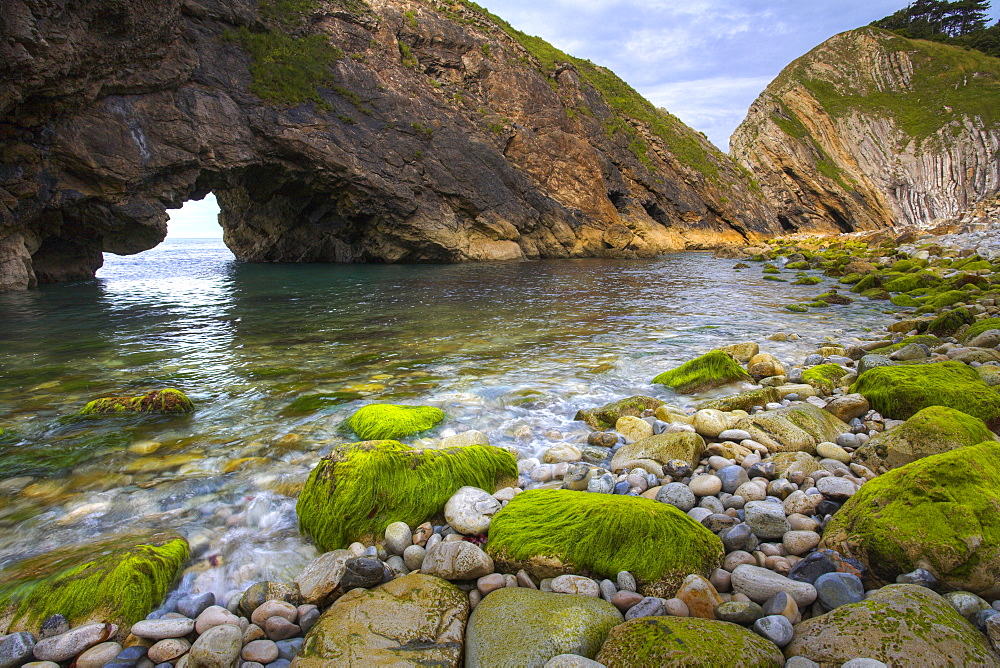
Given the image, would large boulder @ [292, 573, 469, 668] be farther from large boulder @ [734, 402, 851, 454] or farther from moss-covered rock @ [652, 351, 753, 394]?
moss-covered rock @ [652, 351, 753, 394]

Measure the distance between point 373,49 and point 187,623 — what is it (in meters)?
40.7

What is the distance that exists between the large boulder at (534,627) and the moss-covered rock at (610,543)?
0.34 metres

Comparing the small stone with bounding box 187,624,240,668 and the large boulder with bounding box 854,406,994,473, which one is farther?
the large boulder with bounding box 854,406,994,473

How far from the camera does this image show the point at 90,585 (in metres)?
2.72

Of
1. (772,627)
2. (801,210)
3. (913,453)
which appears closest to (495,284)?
(913,453)

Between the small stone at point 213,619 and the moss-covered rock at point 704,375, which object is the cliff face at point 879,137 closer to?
the moss-covered rock at point 704,375

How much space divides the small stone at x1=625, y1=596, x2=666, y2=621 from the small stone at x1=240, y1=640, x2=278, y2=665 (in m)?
1.87

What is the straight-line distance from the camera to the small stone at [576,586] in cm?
268

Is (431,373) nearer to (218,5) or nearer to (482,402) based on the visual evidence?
(482,402)

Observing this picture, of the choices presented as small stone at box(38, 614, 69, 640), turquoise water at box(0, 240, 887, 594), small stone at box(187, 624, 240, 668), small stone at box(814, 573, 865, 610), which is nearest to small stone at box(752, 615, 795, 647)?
small stone at box(814, 573, 865, 610)

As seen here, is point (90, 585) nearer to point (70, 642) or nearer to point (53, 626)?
point (53, 626)

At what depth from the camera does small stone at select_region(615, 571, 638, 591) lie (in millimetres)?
2711

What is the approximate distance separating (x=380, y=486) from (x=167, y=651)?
1.60 meters

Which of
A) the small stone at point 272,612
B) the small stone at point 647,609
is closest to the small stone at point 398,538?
the small stone at point 272,612
